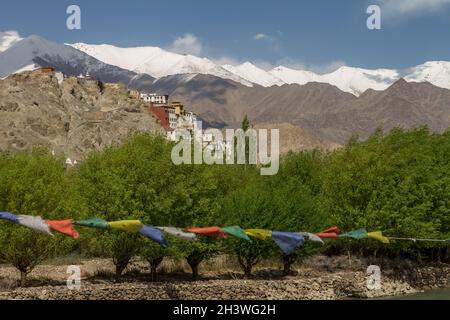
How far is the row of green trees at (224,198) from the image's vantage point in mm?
31266

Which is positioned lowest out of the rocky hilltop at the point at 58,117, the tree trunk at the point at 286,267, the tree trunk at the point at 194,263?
the tree trunk at the point at 286,267

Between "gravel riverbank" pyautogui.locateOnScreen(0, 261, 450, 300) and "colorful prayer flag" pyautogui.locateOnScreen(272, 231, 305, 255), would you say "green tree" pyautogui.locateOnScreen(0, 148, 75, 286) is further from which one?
"colorful prayer flag" pyautogui.locateOnScreen(272, 231, 305, 255)

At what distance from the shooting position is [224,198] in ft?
127

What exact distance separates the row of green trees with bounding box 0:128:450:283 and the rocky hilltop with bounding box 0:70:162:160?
79.0 metres

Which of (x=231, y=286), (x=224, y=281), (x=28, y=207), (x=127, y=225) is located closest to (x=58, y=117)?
(x=224, y=281)

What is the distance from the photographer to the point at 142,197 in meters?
32.8

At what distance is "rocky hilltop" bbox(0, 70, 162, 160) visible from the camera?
405 feet

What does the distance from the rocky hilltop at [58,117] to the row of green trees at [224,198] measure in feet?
259

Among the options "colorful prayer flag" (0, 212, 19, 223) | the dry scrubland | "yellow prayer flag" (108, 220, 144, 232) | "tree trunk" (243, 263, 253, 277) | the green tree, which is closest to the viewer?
"colorful prayer flag" (0, 212, 19, 223)

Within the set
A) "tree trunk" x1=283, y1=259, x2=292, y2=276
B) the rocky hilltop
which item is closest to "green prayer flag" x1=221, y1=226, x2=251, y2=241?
"tree trunk" x1=283, y1=259, x2=292, y2=276

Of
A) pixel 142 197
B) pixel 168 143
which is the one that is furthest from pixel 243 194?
pixel 142 197

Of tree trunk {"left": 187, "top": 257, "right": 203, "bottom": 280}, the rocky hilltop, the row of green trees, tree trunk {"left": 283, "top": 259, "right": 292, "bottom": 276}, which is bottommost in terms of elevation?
tree trunk {"left": 283, "top": 259, "right": 292, "bottom": 276}

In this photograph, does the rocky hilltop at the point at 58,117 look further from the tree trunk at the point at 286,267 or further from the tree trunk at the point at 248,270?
the tree trunk at the point at 248,270

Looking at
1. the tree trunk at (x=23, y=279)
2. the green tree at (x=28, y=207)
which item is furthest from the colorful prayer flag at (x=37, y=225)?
the tree trunk at (x=23, y=279)
